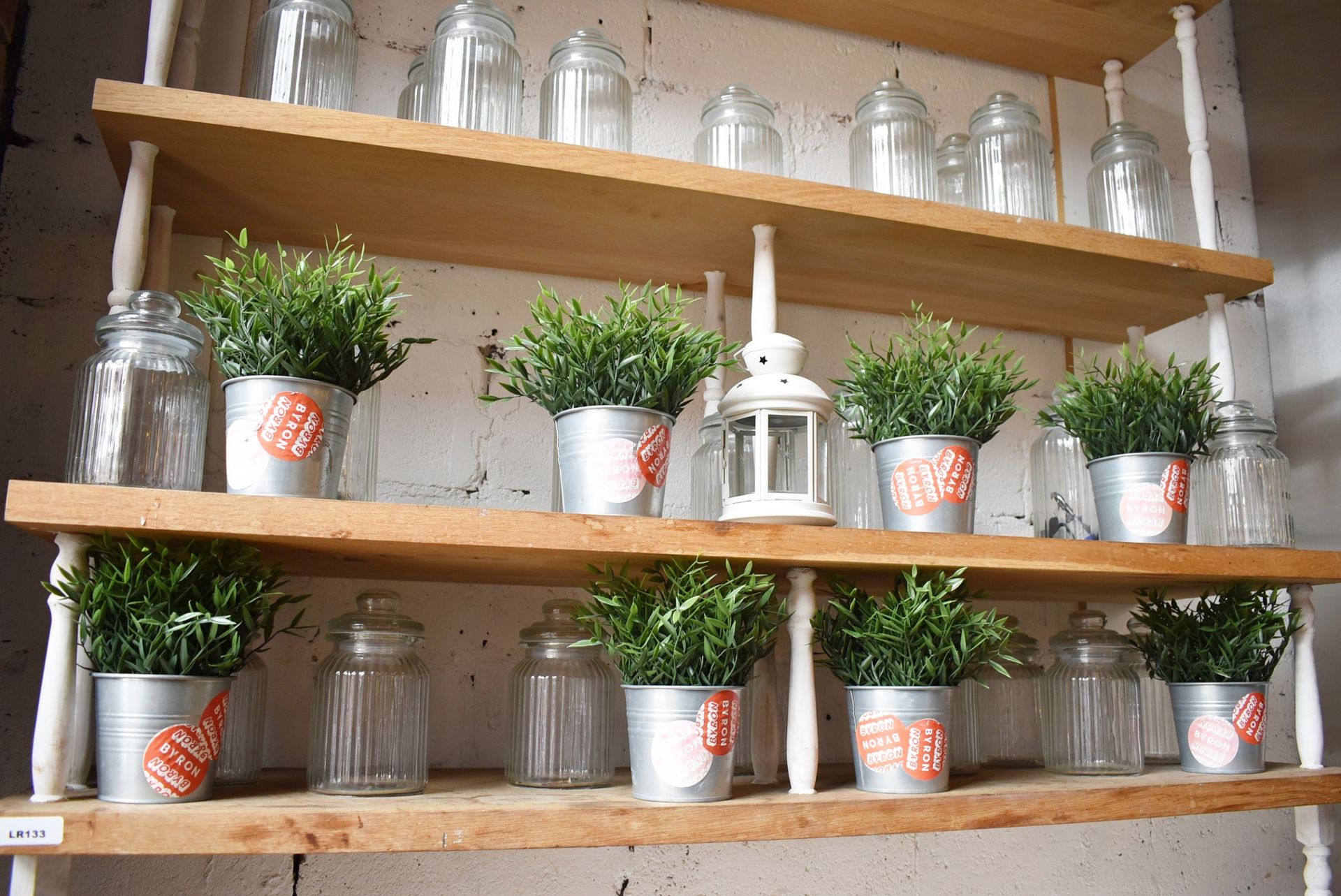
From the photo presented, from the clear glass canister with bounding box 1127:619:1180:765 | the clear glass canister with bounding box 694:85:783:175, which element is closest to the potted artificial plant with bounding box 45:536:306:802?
the clear glass canister with bounding box 694:85:783:175

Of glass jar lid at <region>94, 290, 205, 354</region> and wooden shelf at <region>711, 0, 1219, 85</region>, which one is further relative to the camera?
wooden shelf at <region>711, 0, 1219, 85</region>

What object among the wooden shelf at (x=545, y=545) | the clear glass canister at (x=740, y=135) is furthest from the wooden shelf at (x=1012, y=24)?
the wooden shelf at (x=545, y=545)

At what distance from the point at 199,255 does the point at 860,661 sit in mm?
922

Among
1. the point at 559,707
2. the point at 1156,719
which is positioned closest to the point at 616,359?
the point at 559,707

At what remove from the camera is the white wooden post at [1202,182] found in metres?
1.40

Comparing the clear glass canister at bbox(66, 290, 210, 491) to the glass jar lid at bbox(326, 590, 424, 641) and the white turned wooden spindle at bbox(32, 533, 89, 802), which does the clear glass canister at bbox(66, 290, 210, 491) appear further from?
the glass jar lid at bbox(326, 590, 424, 641)

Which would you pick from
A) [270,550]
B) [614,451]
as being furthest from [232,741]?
[614,451]

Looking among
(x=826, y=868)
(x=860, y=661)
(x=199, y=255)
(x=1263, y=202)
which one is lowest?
(x=826, y=868)

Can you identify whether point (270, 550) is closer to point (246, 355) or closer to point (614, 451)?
point (246, 355)

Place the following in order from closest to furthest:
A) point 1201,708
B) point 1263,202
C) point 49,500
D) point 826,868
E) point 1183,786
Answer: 1. point 49,500
2. point 1183,786
3. point 1201,708
4. point 826,868
5. point 1263,202

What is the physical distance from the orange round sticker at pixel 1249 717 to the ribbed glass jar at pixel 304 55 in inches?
50.3

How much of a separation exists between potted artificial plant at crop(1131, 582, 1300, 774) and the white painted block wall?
189mm

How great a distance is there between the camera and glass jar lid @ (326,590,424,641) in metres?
1.07

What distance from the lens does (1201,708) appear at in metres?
1.23
